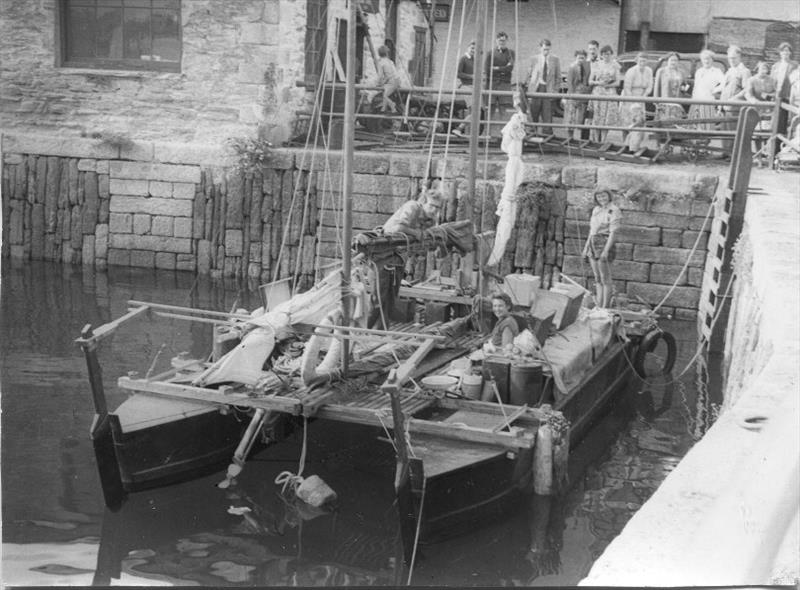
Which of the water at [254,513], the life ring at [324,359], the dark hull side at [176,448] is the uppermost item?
the life ring at [324,359]

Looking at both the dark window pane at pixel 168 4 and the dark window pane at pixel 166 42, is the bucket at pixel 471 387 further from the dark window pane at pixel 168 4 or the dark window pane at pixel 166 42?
the dark window pane at pixel 166 42

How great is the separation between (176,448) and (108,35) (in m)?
9.45

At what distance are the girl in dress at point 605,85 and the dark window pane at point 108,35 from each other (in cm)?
681

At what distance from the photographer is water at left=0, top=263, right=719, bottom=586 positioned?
23.4 ft

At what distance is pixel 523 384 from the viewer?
841 cm

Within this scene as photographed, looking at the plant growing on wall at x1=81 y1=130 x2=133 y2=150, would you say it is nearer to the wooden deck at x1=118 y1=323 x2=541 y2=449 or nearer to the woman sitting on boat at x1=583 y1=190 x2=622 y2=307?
the woman sitting on boat at x1=583 y1=190 x2=622 y2=307

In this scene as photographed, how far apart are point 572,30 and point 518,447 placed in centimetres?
1581

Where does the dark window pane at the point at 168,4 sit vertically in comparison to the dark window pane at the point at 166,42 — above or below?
above

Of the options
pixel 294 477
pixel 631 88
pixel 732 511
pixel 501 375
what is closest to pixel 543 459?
pixel 501 375

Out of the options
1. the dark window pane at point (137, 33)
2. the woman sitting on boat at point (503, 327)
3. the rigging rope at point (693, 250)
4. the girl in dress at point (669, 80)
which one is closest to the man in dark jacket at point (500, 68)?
the girl in dress at point (669, 80)

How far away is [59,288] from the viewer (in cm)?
1349

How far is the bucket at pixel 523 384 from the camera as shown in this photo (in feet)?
27.6

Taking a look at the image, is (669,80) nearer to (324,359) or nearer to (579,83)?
(579,83)

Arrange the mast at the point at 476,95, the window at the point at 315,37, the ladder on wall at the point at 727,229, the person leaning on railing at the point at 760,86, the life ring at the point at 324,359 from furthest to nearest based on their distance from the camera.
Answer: the window at the point at 315,37, the person leaning on railing at the point at 760,86, the ladder on wall at the point at 727,229, the mast at the point at 476,95, the life ring at the point at 324,359
